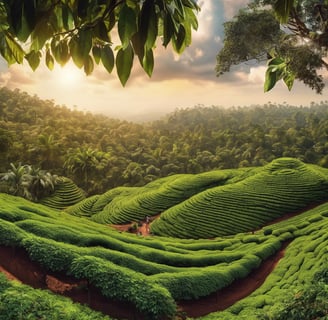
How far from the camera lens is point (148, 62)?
0.77 meters

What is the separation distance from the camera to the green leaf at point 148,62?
2.49ft

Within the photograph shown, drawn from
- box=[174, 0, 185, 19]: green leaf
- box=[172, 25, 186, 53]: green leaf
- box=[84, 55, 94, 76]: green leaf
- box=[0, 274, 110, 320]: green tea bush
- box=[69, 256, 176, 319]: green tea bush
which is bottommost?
box=[69, 256, 176, 319]: green tea bush

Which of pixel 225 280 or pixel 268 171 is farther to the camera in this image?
pixel 268 171

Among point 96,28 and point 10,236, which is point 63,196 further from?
point 96,28

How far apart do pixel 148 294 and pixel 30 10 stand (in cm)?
887

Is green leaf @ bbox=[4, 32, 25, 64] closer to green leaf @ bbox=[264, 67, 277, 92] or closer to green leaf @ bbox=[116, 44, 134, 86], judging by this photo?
green leaf @ bbox=[116, 44, 134, 86]

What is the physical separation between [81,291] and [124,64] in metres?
10.3

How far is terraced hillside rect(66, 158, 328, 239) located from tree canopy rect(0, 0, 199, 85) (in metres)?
21.4

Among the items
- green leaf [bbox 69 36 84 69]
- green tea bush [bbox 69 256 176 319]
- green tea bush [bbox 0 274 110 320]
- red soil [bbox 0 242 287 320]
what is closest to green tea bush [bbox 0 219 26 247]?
red soil [bbox 0 242 287 320]

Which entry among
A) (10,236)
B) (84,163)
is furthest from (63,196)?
(10,236)

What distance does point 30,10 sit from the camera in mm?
677

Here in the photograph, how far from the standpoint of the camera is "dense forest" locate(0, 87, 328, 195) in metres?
39.0

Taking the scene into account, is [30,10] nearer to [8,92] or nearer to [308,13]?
[308,13]

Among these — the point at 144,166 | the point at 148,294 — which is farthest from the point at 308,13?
the point at 144,166
